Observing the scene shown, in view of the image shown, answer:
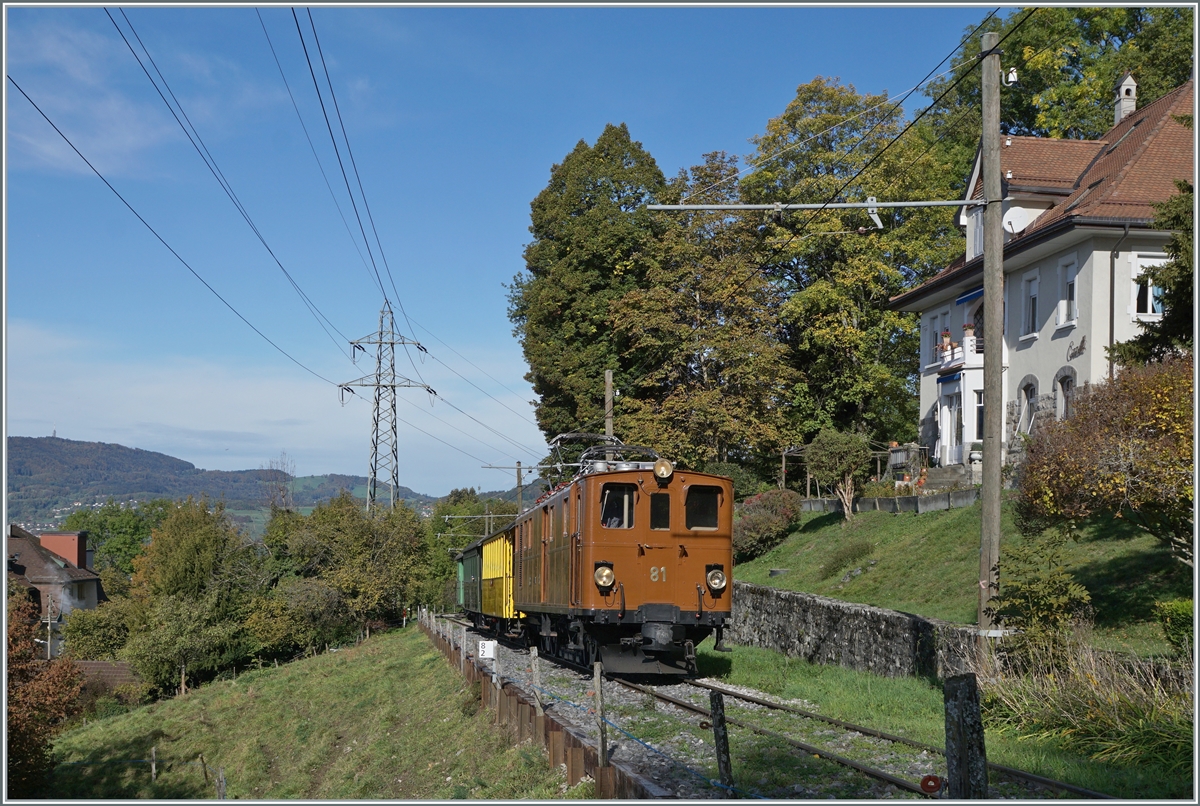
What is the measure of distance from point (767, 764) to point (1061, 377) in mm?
20433

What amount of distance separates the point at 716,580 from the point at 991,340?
5628mm

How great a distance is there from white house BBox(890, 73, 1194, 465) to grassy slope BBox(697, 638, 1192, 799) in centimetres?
1015

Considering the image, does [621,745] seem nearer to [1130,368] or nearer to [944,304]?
[1130,368]

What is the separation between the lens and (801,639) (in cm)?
1933

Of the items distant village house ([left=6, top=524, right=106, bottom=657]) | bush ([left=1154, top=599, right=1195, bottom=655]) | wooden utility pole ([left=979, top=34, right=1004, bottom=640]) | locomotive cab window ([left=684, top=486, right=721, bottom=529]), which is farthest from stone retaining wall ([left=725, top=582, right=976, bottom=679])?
distant village house ([left=6, top=524, right=106, bottom=657])

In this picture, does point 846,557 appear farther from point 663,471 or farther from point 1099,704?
point 1099,704

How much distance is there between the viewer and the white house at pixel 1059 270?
82.8 feet

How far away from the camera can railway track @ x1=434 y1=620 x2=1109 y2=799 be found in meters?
8.41

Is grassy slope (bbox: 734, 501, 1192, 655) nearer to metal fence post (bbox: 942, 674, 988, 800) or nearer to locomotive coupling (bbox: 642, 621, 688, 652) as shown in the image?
locomotive coupling (bbox: 642, 621, 688, 652)

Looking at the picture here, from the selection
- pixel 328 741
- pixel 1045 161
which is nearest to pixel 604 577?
pixel 328 741

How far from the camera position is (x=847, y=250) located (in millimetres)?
39906

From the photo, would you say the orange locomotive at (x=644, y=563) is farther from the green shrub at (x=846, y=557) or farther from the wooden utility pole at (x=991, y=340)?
the green shrub at (x=846, y=557)

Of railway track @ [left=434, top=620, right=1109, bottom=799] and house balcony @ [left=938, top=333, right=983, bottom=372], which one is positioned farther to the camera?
house balcony @ [left=938, top=333, right=983, bottom=372]

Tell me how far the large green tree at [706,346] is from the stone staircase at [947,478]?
20.2 ft
